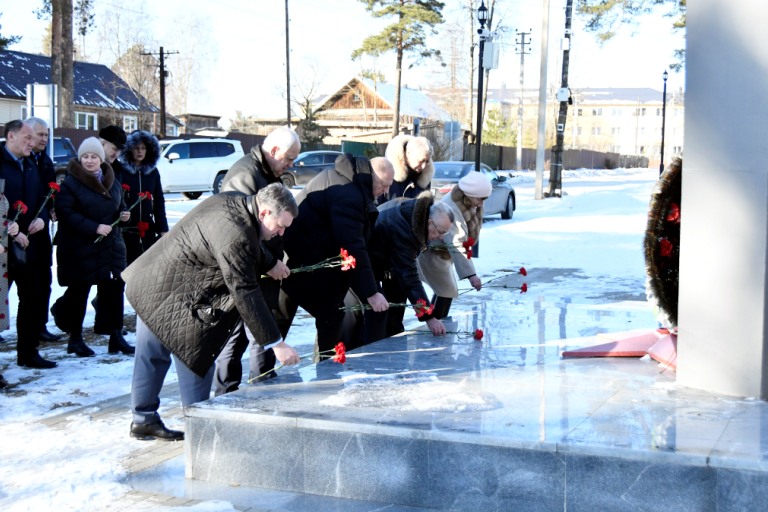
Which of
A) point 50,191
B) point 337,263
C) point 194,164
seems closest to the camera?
point 337,263

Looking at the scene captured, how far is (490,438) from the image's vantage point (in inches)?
161

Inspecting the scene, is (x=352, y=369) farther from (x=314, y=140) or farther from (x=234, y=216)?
(x=314, y=140)

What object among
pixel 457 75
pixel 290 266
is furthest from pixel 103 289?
pixel 457 75

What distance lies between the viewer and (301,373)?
18.0ft

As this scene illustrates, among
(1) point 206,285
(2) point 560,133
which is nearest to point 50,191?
(1) point 206,285

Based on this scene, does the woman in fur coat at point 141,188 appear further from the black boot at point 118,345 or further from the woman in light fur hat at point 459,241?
the woman in light fur hat at point 459,241

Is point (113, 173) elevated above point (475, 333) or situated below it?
above

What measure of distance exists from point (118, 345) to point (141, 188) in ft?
4.44

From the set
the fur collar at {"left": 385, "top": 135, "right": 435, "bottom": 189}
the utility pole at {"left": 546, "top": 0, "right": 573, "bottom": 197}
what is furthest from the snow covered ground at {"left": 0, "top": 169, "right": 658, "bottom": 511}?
the utility pole at {"left": 546, "top": 0, "right": 573, "bottom": 197}

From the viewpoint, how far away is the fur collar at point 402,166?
6848 millimetres

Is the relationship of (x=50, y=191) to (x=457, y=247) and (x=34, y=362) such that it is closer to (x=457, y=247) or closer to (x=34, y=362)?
(x=34, y=362)

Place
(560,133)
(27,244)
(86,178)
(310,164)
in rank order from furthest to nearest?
(560,133), (310,164), (86,178), (27,244)

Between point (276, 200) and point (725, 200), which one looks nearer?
point (276, 200)

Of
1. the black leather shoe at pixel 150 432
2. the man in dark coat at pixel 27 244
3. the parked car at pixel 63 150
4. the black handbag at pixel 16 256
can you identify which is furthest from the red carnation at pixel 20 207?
the parked car at pixel 63 150
